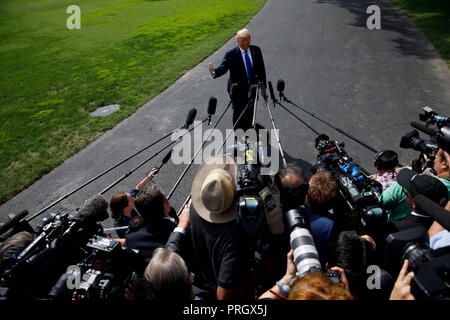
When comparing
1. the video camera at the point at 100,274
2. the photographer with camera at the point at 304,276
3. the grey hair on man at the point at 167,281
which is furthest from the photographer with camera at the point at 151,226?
the photographer with camera at the point at 304,276

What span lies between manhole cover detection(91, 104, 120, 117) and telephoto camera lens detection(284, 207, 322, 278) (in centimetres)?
767

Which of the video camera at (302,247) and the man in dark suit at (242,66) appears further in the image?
the man in dark suit at (242,66)

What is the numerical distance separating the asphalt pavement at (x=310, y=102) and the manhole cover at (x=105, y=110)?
904 millimetres

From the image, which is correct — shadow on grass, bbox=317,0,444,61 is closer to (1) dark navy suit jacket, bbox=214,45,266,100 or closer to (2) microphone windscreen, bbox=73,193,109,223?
(1) dark navy suit jacket, bbox=214,45,266,100

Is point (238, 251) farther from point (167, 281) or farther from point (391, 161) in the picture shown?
point (391, 161)

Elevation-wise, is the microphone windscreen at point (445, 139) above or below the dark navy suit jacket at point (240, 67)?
below

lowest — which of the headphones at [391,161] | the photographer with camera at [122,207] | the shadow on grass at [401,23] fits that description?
the photographer with camera at [122,207]

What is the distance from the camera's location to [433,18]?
45.1ft

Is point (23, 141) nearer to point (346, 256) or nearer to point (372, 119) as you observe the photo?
point (346, 256)

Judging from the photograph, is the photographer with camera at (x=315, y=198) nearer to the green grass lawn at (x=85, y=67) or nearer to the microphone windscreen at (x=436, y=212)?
the microphone windscreen at (x=436, y=212)

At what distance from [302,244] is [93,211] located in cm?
196

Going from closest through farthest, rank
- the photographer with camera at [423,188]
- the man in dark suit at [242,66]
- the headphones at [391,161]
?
the photographer with camera at [423,188]
the headphones at [391,161]
the man in dark suit at [242,66]

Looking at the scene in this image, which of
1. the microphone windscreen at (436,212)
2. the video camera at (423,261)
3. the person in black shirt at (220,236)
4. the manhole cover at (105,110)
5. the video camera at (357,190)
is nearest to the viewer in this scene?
the video camera at (423,261)

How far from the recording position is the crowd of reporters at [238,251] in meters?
1.85
